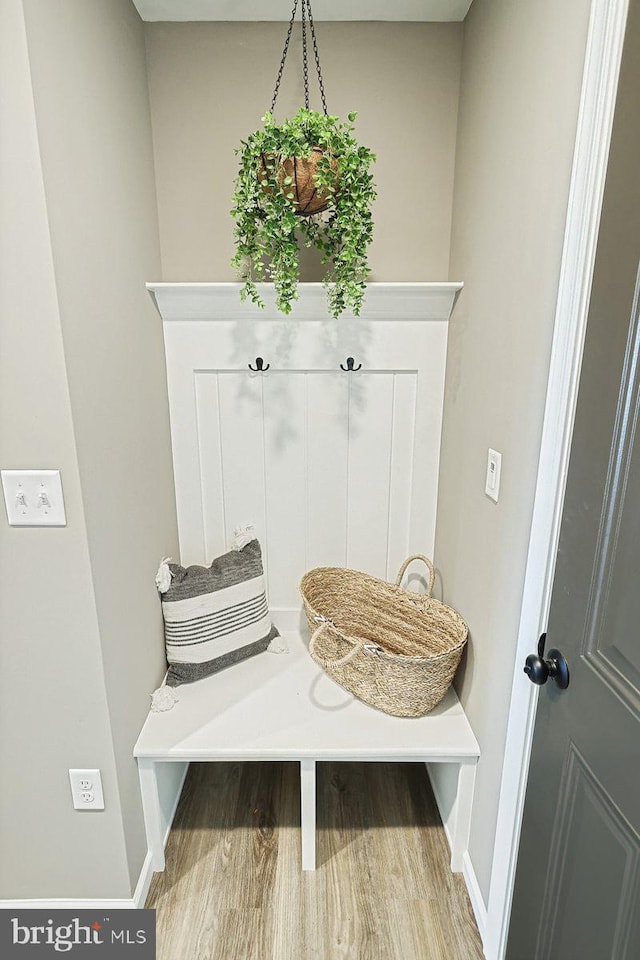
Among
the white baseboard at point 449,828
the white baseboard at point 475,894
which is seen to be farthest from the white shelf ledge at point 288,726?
the white baseboard at point 475,894

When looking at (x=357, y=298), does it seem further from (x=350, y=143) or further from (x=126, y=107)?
(x=126, y=107)

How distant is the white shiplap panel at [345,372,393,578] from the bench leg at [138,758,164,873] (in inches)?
36.9

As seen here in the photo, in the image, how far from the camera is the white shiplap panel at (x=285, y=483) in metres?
1.79

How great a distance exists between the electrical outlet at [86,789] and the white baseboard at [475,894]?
104 centimetres

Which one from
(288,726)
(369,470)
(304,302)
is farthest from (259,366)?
(288,726)

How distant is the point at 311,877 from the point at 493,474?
4.28 ft

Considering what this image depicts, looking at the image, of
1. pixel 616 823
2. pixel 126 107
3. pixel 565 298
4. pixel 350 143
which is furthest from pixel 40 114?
pixel 616 823

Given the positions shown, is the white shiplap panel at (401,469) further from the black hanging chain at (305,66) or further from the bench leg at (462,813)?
the black hanging chain at (305,66)

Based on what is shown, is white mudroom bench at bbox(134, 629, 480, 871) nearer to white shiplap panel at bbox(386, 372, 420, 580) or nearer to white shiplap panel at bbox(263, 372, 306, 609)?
white shiplap panel at bbox(263, 372, 306, 609)

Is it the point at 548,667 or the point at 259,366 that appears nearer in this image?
the point at 548,667

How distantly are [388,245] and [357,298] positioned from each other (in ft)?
1.20

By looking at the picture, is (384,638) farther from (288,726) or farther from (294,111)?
(294,111)

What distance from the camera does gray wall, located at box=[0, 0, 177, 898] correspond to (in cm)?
101

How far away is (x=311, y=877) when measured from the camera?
1.53 m
